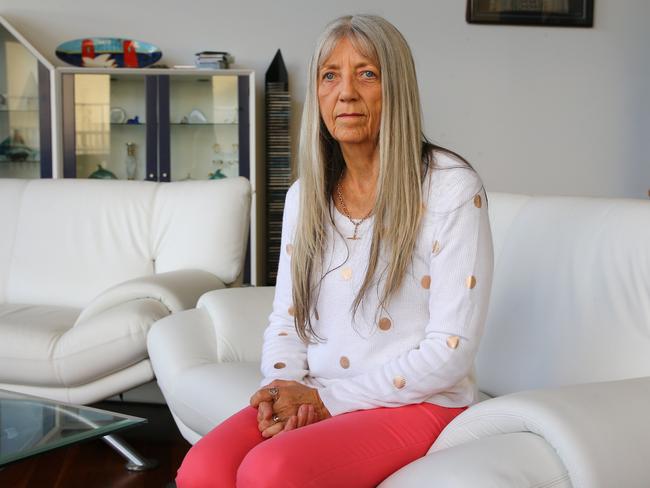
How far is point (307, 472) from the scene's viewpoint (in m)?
1.18

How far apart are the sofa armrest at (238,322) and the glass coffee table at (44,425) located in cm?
46

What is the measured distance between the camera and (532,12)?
17.3 ft

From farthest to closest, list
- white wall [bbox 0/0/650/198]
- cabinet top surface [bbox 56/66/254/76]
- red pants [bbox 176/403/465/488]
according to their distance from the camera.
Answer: white wall [bbox 0/0/650/198] < cabinet top surface [bbox 56/66/254/76] < red pants [bbox 176/403/465/488]

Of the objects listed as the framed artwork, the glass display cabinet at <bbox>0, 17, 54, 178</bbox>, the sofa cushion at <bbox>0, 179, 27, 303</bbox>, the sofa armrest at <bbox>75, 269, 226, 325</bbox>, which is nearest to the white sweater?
the sofa armrest at <bbox>75, 269, 226, 325</bbox>

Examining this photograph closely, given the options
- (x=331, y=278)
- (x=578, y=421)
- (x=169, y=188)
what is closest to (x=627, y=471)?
(x=578, y=421)

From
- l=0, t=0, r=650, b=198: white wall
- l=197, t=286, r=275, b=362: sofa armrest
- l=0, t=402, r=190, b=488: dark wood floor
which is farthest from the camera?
l=0, t=0, r=650, b=198: white wall

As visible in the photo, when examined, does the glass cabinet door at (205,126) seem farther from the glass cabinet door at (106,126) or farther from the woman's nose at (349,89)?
the woman's nose at (349,89)

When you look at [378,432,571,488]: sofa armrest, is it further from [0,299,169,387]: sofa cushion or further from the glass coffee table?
[0,299,169,387]: sofa cushion

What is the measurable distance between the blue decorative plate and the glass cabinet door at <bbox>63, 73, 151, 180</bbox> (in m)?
0.10

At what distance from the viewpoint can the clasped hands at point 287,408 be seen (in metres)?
1.36

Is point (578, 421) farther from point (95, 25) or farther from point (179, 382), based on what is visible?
point (95, 25)

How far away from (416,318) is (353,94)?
1.31 ft

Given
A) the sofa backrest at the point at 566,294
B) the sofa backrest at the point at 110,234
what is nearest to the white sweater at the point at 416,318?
the sofa backrest at the point at 566,294

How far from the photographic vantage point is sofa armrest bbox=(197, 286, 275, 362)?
2181mm
